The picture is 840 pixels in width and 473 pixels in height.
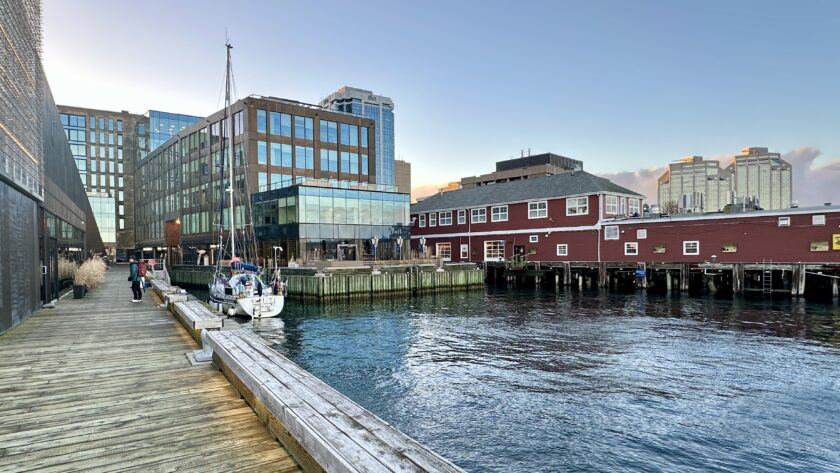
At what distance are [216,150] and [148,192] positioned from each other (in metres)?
36.0

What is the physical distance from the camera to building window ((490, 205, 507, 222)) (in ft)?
180

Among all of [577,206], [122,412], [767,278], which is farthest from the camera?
[577,206]

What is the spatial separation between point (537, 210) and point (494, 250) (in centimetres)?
774

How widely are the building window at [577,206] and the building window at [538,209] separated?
8.65 ft

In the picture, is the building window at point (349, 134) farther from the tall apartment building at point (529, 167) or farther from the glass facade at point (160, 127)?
the tall apartment building at point (529, 167)

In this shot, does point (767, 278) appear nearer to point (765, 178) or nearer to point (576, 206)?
point (576, 206)

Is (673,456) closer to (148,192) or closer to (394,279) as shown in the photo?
(394,279)

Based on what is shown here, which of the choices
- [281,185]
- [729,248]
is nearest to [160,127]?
[281,185]

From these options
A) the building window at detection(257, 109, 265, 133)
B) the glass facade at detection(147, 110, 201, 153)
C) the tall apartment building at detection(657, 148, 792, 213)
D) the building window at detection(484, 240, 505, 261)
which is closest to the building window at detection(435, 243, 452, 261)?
the building window at detection(484, 240, 505, 261)

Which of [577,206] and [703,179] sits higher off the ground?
[703,179]

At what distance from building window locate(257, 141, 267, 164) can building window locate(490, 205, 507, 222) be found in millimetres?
30071

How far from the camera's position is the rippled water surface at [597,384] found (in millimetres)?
9750

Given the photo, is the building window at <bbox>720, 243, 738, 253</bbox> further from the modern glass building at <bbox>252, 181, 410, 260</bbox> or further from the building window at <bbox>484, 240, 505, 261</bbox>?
the modern glass building at <bbox>252, 181, 410, 260</bbox>

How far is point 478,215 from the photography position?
57.8 m
